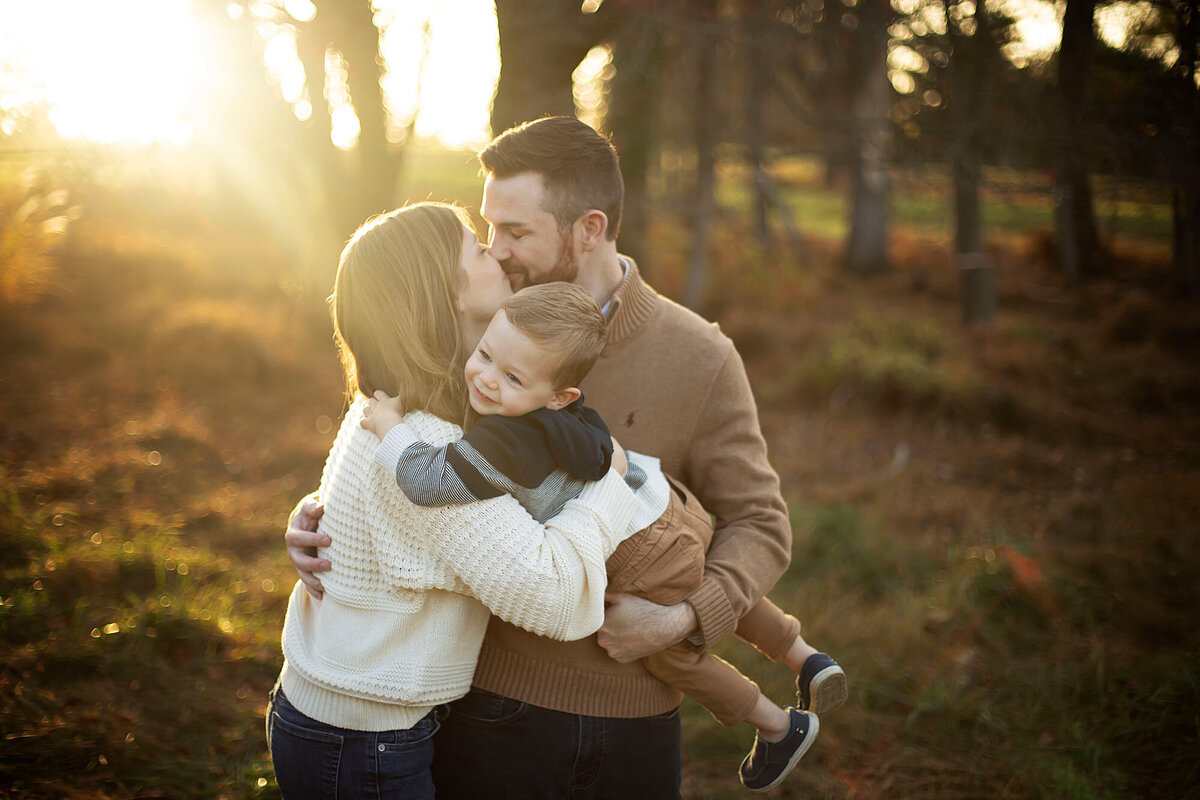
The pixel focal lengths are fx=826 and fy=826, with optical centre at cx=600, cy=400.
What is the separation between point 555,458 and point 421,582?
1.19 ft

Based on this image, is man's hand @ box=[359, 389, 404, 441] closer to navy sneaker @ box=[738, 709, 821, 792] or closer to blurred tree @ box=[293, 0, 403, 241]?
navy sneaker @ box=[738, 709, 821, 792]

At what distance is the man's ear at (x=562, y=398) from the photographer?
176cm

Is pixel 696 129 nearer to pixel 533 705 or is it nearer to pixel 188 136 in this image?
pixel 188 136

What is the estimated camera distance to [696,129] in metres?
8.69

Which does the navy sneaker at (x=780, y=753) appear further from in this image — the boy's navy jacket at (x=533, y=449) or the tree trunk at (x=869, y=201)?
the tree trunk at (x=869, y=201)

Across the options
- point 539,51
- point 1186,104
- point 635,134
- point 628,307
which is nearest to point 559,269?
point 628,307

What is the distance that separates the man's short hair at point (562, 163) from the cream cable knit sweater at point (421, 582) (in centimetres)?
83

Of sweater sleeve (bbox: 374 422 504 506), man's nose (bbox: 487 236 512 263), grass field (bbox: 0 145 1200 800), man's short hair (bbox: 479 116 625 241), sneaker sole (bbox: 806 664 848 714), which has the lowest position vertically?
grass field (bbox: 0 145 1200 800)

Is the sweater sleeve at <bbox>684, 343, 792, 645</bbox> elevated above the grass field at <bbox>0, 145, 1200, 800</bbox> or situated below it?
above

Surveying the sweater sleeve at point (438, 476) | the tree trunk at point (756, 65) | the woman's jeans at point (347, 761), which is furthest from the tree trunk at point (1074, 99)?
the woman's jeans at point (347, 761)

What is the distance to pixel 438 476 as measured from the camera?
5.08ft

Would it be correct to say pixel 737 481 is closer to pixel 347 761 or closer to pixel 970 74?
pixel 347 761

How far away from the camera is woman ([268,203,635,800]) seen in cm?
A: 161

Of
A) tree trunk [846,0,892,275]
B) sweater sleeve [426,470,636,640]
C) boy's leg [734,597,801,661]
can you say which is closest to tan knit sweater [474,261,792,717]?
boy's leg [734,597,801,661]
